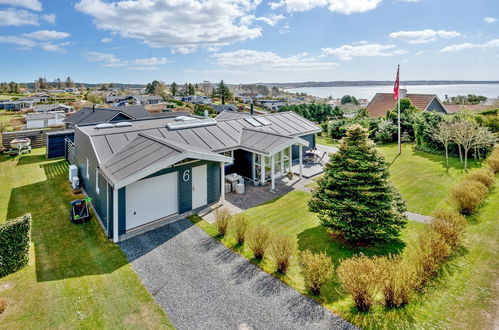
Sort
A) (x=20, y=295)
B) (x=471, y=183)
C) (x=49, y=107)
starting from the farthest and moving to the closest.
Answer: (x=49, y=107), (x=471, y=183), (x=20, y=295)

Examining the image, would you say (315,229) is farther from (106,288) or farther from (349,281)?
(106,288)

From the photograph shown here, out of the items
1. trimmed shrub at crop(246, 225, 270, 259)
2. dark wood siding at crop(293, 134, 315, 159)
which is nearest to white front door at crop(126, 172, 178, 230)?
trimmed shrub at crop(246, 225, 270, 259)

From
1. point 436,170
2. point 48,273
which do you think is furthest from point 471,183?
point 48,273

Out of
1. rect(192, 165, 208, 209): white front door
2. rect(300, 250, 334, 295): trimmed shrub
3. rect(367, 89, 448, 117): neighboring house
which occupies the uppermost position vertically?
rect(367, 89, 448, 117): neighboring house

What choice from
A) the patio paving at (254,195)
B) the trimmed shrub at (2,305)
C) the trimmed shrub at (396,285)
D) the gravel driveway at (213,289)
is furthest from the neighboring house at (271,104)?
the trimmed shrub at (2,305)

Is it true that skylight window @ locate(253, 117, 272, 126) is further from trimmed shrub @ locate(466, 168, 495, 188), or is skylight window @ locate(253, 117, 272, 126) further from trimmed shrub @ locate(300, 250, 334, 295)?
trimmed shrub @ locate(300, 250, 334, 295)

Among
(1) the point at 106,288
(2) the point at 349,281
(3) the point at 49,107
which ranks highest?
(3) the point at 49,107
